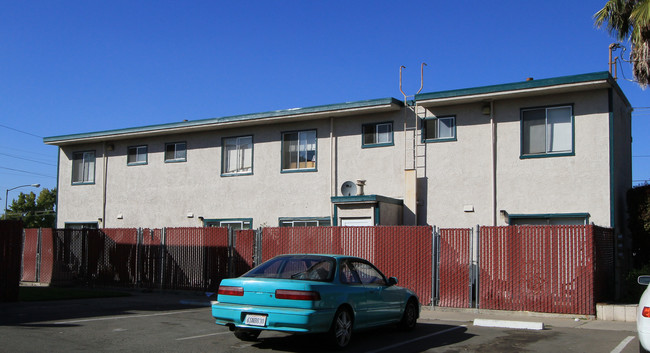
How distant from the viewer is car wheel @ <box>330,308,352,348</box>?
9.26 m

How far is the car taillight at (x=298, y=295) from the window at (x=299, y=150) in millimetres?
12679

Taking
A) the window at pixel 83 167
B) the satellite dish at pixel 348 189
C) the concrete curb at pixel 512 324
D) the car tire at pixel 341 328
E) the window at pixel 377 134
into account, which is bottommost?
the concrete curb at pixel 512 324

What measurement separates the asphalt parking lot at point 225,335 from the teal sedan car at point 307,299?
391 mm

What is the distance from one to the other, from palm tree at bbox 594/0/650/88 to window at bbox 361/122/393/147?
6.95m

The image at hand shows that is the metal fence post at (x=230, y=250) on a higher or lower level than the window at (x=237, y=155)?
lower

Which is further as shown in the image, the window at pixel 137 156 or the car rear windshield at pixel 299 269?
the window at pixel 137 156

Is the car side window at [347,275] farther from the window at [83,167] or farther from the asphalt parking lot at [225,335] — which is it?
the window at [83,167]

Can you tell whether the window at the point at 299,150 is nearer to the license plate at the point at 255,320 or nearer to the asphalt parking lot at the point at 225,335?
the asphalt parking lot at the point at 225,335

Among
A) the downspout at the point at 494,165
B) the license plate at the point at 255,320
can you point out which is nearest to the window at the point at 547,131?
the downspout at the point at 494,165

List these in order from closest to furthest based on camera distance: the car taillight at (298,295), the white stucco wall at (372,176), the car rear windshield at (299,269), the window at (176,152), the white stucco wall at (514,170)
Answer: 1. the car taillight at (298,295)
2. the car rear windshield at (299,269)
3. the white stucco wall at (514,170)
4. the white stucco wall at (372,176)
5. the window at (176,152)

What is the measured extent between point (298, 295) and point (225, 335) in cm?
244

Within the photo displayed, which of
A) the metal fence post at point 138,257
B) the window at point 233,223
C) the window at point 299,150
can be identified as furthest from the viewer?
the window at point 233,223

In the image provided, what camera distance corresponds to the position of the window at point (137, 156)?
2572 centimetres

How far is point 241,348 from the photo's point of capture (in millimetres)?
9461
